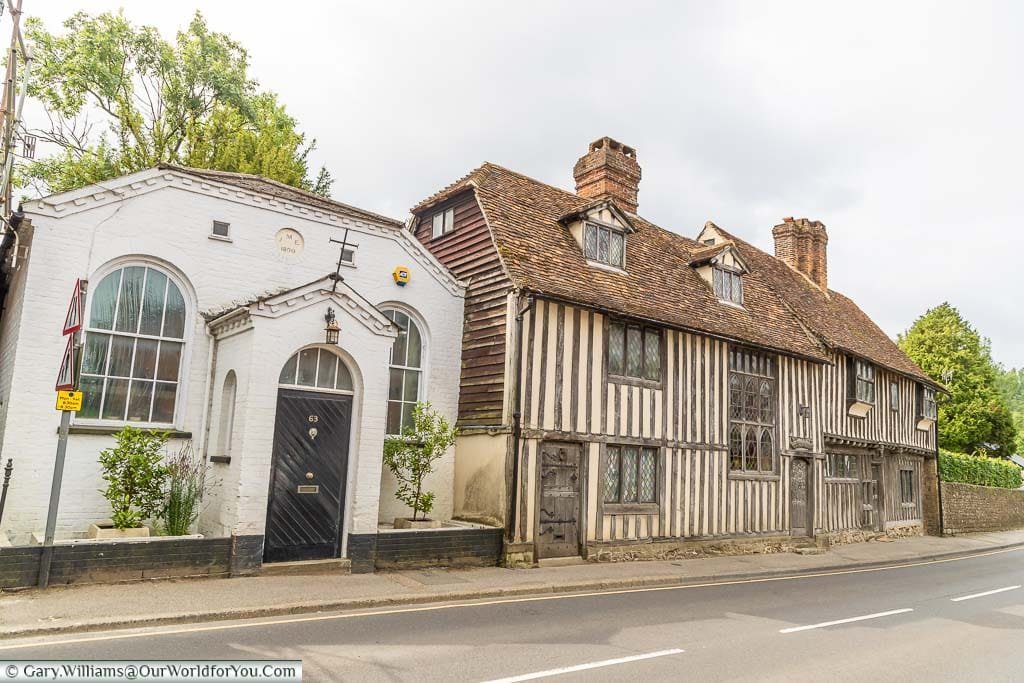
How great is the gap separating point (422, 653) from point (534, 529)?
605cm

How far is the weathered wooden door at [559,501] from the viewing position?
12422 millimetres

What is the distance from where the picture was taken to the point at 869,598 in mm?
10734

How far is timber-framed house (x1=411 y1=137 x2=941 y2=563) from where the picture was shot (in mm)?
12625

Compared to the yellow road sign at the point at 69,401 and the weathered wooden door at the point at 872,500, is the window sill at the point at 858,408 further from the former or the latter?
the yellow road sign at the point at 69,401

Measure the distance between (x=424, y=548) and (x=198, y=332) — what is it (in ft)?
16.4

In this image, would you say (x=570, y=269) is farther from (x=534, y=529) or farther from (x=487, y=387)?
(x=534, y=529)

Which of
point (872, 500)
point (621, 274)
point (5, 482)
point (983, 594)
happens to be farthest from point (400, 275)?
point (872, 500)

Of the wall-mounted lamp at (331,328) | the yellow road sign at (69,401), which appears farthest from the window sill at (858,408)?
the yellow road sign at (69,401)

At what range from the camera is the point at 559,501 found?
1270 cm

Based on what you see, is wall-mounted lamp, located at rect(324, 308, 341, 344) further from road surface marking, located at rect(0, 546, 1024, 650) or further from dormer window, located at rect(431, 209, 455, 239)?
dormer window, located at rect(431, 209, 455, 239)

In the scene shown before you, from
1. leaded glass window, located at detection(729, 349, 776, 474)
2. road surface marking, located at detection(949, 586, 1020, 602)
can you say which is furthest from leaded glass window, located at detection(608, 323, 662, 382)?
road surface marking, located at detection(949, 586, 1020, 602)

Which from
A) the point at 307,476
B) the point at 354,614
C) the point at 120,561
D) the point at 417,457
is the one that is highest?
the point at 417,457

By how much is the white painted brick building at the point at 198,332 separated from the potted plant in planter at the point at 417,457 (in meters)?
0.40

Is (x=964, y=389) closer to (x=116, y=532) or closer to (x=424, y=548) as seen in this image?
(x=424, y=548)
